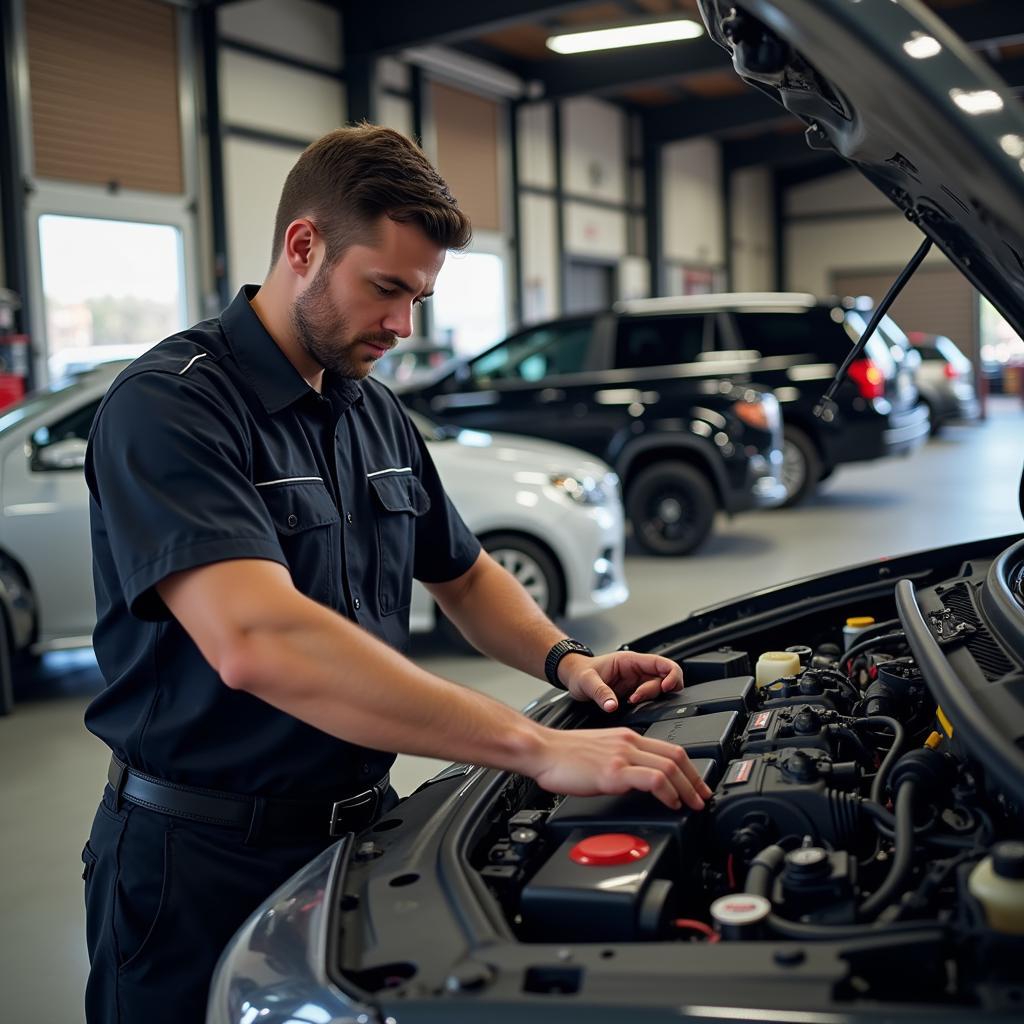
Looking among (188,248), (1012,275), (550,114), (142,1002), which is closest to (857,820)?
(1012,275)

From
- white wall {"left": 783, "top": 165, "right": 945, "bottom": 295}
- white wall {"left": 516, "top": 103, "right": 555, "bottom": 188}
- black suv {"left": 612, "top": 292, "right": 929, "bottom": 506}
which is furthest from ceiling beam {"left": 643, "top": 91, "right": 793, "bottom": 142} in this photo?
black suv {"left": 612, "top": 292, "right": 929, "bottom": 506}

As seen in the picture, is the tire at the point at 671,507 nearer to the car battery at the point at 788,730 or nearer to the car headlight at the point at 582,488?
the car headlight at the point at 582,488

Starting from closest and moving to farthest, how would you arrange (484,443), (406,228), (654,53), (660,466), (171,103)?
(406,228) < (484,443) < (660,466) < (171,103) < (654,53)

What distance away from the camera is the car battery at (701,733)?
148 centimetres

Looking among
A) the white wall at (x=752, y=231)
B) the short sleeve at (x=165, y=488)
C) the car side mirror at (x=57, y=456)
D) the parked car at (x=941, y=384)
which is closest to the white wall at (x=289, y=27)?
the car side mirror at (x=57, y=456)

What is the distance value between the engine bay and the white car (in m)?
3.23

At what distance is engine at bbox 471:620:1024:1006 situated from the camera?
979mm

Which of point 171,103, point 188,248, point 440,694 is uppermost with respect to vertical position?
point 171,103

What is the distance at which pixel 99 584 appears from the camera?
1532mm

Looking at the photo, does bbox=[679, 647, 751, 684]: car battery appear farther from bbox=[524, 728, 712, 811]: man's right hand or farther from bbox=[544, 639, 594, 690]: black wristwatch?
bbox=[524, 728, 712, 811]: man's right hand

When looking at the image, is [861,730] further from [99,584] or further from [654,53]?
[654,53]

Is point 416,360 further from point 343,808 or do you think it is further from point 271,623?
point 271,623

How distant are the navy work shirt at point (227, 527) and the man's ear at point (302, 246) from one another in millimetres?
117

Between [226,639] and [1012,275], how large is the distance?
1.04 m
